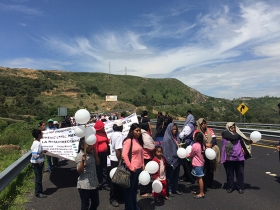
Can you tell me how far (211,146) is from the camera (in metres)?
6.66

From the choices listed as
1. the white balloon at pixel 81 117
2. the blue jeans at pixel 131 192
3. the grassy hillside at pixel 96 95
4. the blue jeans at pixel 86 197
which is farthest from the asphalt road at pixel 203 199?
the grassy hillside at pixel 96 95

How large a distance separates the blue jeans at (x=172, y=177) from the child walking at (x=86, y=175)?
2377 mm

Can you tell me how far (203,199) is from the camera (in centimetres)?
595

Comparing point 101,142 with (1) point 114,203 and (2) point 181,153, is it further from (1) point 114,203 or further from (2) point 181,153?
(2) point 181,153

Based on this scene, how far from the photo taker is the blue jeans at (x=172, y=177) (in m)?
6.32

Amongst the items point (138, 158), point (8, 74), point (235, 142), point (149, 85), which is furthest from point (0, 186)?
point (149, 85)

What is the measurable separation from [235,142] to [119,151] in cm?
297

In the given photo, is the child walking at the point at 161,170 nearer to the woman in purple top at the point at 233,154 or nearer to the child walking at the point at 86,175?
the woman in purple top at the point at 233,154

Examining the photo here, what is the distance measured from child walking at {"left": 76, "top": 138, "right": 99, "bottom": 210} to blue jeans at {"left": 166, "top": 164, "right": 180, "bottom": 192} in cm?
238

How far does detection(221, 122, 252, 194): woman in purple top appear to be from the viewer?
638 centimetres

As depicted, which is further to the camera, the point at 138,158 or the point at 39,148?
the point at 39,148

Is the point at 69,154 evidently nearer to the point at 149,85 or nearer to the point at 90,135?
the point at 90,135

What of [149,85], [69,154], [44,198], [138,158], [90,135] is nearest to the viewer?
[90,135]

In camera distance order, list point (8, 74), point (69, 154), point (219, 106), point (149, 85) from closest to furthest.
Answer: point (69, 154) < point (8, 74) < point (219, 106) < point (149, 85)
